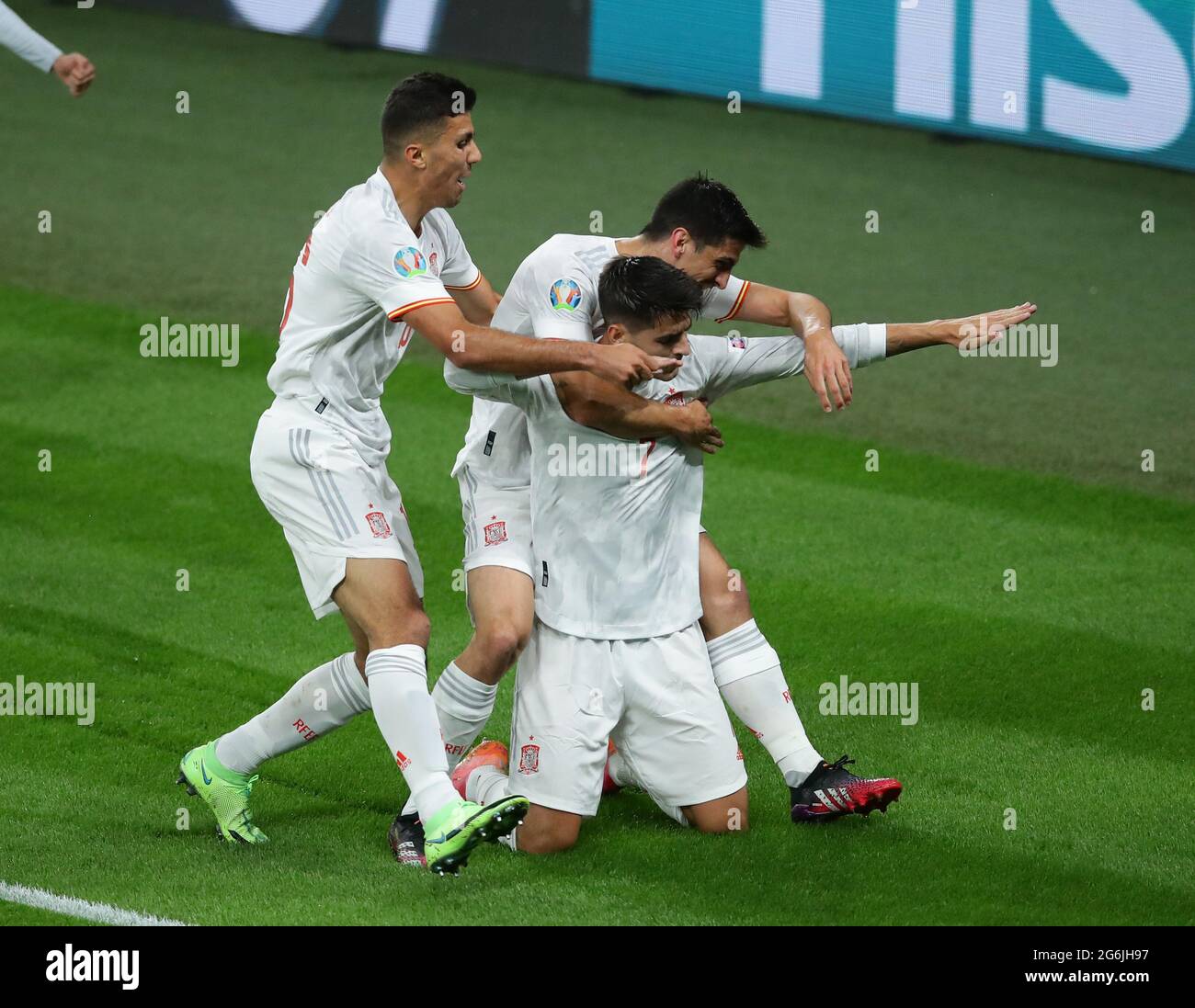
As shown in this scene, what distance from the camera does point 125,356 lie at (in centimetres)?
950

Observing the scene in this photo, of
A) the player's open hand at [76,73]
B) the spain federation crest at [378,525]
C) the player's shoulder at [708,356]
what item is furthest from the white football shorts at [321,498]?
the player's open hand at [76,73]

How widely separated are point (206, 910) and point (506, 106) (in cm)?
979

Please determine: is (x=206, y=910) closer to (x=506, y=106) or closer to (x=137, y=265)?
(x=137, y=265)

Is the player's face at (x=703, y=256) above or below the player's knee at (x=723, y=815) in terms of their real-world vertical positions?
above

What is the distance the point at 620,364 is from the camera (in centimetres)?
433

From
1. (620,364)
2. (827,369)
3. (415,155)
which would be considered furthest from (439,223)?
(827,369)

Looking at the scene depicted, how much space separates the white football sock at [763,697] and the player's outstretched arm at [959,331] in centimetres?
94

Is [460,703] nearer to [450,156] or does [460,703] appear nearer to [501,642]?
[501,642]

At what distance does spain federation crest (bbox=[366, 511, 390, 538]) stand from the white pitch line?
1.10 metres

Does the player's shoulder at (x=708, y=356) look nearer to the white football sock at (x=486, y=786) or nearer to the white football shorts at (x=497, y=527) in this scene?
the white football shorts at (x=497, y=527)

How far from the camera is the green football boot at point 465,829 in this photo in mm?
4117

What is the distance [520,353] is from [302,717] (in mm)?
1242

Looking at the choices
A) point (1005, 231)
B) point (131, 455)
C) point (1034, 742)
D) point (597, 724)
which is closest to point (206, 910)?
point (597, 724)

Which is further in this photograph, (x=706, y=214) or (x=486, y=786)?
(x=486, y=786)
